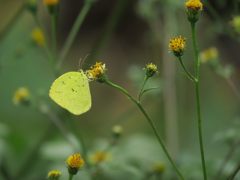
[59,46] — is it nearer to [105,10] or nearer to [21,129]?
[105,10]

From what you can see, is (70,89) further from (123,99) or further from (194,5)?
(123,99)

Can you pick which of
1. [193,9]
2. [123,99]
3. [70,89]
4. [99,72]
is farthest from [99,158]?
[123,99]

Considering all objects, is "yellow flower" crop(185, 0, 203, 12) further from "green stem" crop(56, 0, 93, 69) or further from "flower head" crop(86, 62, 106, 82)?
"green stem" crop(56, 0, 93, 69)

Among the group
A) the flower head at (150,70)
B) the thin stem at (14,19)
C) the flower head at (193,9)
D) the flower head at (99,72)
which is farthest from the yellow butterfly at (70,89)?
the thin stem at (14,19)

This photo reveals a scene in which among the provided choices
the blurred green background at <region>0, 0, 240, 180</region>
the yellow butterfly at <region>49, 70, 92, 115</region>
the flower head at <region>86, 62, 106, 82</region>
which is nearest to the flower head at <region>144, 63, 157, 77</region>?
the flower head at <region>86, 62, 106, 82</region>

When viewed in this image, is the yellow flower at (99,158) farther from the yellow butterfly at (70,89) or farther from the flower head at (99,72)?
the flower head at (99,72)

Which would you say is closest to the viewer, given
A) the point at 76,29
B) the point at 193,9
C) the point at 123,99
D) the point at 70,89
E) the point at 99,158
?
the point at 193,9

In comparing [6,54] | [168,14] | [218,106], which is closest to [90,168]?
[168,14]
